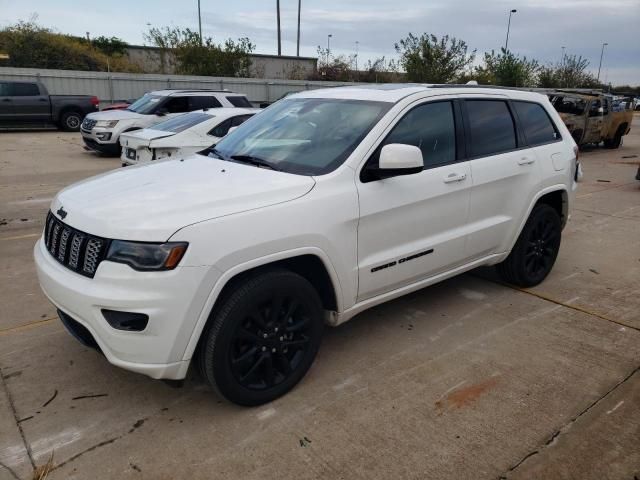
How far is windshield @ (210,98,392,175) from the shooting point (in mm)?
3389

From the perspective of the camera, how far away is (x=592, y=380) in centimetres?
341

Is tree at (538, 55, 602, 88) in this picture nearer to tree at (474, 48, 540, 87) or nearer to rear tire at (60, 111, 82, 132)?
tree at (474, 48, 540, 87)

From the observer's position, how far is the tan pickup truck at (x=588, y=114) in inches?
609

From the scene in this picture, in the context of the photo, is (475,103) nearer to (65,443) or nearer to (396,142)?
(396,142)

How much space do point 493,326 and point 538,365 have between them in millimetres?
612

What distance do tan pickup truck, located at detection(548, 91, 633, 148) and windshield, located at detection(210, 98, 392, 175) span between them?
13.0 metres

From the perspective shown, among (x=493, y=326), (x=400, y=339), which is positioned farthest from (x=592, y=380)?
(x=400, y=339)

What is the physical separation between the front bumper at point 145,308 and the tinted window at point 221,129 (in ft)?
23.7

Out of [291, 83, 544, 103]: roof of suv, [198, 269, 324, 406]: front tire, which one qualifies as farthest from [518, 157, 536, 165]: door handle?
[198, 269, 324, 406]: front tire

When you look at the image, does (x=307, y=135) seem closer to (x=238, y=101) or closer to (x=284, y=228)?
(x=284, y=228)

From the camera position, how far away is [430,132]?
3809 millimetres

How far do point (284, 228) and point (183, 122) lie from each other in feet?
25.0

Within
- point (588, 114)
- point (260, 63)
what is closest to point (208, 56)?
point (260, 63)

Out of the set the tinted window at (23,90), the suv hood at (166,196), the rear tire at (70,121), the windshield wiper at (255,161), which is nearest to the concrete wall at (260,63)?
the rear tire at (70,121)
